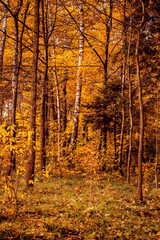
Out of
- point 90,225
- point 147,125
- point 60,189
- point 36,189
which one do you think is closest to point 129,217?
point 90,225

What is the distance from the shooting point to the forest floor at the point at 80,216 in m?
4.37

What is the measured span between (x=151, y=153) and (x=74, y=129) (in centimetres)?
500

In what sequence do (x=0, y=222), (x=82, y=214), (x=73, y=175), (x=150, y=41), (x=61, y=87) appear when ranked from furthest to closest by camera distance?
(x=61, y=87)
(x=73, y=175)
(x=150, y=41)
(x=82, y=214)
(x=0, y=222)

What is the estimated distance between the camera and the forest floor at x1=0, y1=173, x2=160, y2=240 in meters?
4.37

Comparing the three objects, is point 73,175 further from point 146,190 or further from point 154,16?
point 154,16

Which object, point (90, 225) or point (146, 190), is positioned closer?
point (90, 225)

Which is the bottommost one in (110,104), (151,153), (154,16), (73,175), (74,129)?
(73,175)

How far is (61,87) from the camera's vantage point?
17812 mm

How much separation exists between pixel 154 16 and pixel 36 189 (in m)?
8.68

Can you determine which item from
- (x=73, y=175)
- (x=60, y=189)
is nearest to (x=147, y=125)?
(x=73, y=175)

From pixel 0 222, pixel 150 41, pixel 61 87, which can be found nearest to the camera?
pixel 0 222

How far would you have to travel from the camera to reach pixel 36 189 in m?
7.63

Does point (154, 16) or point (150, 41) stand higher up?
point (154, 16)

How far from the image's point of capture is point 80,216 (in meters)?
5.16
